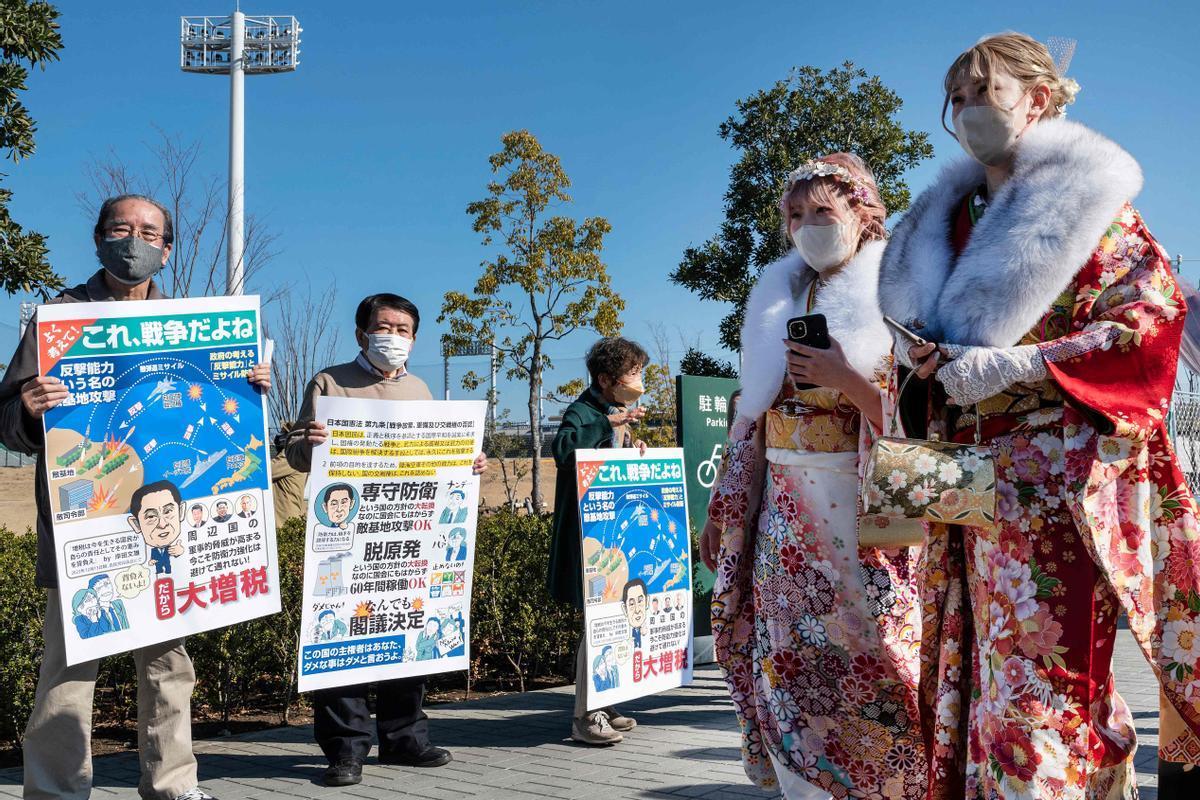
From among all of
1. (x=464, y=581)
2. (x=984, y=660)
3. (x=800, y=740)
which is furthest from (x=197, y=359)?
(x=984, y=660)

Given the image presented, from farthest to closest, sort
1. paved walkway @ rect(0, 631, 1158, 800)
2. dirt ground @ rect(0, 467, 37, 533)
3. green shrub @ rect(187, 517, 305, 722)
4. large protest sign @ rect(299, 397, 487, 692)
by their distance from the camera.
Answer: dirt ground @ rect(0, 467, 37, 533) < green shrub @ rect(187, 517, 305, 722) < large protest sign @ rect(299, 397, 487, 692) < paved walkway @ rect(0, 631, 1158, 800)

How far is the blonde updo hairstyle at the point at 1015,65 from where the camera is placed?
8.77 ft

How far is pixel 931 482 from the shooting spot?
2.48 meters

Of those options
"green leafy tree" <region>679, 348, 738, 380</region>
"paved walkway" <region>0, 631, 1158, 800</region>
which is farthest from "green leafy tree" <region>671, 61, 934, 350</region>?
"paved walkway" <region>0, 631, 1158, 800</region>

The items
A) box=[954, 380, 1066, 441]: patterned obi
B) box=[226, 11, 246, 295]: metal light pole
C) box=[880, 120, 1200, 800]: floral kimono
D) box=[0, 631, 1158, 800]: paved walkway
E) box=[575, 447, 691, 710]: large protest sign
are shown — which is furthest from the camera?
box=[226, 11, 246, 295]: metal light pole

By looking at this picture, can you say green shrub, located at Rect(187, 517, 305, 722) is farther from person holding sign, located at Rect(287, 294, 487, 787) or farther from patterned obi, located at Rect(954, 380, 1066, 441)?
patterned obi, located at Rect(954, 380, 1066, 441)

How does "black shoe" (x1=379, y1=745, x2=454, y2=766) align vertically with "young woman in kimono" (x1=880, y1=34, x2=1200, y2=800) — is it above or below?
below

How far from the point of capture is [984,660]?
256 centimetres

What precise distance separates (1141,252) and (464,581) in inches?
130

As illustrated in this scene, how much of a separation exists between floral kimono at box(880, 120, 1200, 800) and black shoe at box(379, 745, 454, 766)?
8.76 ft

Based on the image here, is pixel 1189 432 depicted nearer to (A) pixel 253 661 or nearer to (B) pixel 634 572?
(B) pixel 634 572

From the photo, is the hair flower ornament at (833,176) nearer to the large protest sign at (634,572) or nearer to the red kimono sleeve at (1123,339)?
the red kimono sleeve at (1123,339)

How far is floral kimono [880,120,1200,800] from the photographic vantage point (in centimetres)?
243

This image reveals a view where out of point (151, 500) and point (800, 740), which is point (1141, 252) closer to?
point (800, 740)
